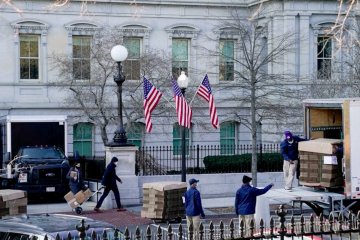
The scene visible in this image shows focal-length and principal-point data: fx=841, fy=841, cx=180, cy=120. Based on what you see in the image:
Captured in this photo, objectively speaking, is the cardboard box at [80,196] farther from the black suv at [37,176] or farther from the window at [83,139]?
the window at [83,139]

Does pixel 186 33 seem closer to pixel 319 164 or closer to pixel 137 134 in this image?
pixel 137 134

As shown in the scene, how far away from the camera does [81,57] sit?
33719 mm

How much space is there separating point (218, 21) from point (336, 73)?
667 cm

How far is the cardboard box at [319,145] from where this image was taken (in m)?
19.5

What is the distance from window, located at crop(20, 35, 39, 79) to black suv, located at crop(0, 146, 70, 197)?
32.5 feet

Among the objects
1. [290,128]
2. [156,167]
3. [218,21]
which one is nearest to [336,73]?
[290,128]

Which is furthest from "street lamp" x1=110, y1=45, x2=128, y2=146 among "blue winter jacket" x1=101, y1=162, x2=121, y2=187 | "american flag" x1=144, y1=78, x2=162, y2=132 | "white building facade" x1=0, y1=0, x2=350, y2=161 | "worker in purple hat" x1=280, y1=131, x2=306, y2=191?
"white building facade" x1=0, y1=0, x2=350, y2=161

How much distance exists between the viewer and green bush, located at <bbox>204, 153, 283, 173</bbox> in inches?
1106

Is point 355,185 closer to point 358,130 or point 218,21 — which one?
point 358,130

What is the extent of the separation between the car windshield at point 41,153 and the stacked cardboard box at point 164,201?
18.6 feet

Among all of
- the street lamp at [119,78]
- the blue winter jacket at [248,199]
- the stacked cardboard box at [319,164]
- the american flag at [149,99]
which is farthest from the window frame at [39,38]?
the blue winter jacket at [248,199]

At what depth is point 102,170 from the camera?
87.1 feet

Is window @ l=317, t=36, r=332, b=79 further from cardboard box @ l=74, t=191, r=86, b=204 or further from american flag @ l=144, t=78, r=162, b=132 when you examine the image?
cardboard box @ l=74, t=191, r=86, b=204

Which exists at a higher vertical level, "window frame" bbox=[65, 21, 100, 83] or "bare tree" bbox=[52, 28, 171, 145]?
"window frame" bbox=[65, 21, 100, 83]
